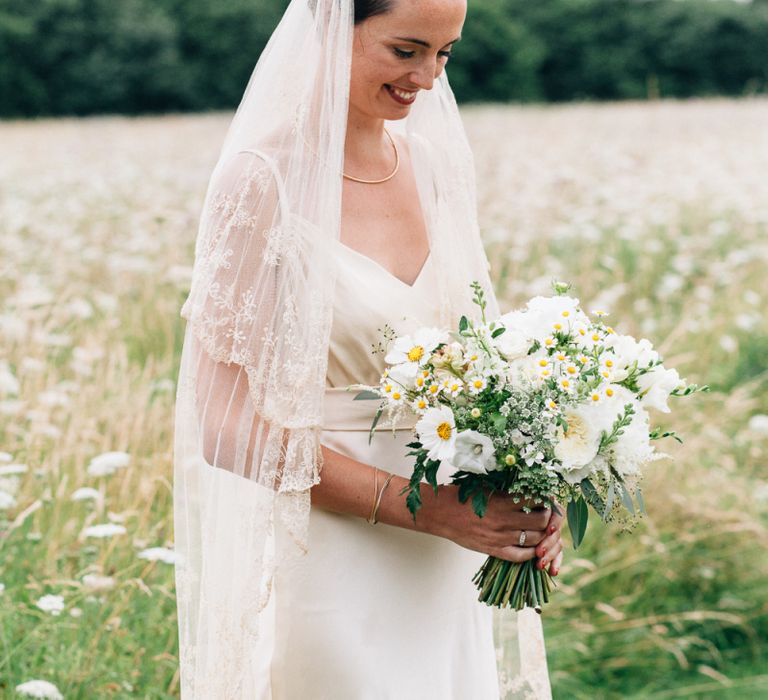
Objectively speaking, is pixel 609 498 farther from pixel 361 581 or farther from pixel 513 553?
pixel 361 581

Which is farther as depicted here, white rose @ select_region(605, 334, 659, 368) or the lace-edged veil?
the lace-edged veil

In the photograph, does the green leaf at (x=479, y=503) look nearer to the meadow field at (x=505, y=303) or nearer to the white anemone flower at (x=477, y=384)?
the white anemone flower at (x=477, y=384)

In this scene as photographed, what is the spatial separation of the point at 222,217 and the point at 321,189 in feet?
0.76

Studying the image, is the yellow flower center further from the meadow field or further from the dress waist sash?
the meadow field

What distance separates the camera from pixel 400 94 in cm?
250

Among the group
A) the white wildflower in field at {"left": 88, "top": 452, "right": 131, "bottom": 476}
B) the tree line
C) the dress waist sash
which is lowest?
the white wildflower in field at {"left": 88, "top": 452, "right": 131, "bottom": 476}

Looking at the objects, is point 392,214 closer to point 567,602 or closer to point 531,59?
point 567,602

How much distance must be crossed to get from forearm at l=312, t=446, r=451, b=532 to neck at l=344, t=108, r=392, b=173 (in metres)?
0.73

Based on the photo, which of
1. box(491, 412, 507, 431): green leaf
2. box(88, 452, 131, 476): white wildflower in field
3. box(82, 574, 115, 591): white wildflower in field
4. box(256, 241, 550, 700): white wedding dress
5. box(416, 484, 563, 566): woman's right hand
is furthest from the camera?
box(88, 452, 131, 476): white wildflower in field

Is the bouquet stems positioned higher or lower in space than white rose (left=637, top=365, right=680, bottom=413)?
lower

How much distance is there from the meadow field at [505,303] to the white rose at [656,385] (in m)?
1.03

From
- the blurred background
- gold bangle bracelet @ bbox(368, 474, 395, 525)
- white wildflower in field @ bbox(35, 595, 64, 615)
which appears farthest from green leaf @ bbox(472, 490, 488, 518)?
white wildflower in field @ bbox(35, 595, 64, 615)

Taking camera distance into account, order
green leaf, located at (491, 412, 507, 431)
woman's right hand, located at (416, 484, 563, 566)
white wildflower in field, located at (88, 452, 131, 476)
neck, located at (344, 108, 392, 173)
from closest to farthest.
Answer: green leaf, located at (491, 412, 507, 431), woman's right hand, located at (416, 484, 563, 566), neck, located at (344, 108, 392, 173), white wildflower in field, located at (88, 452, 131, 476)

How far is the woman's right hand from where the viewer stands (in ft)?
7.63
